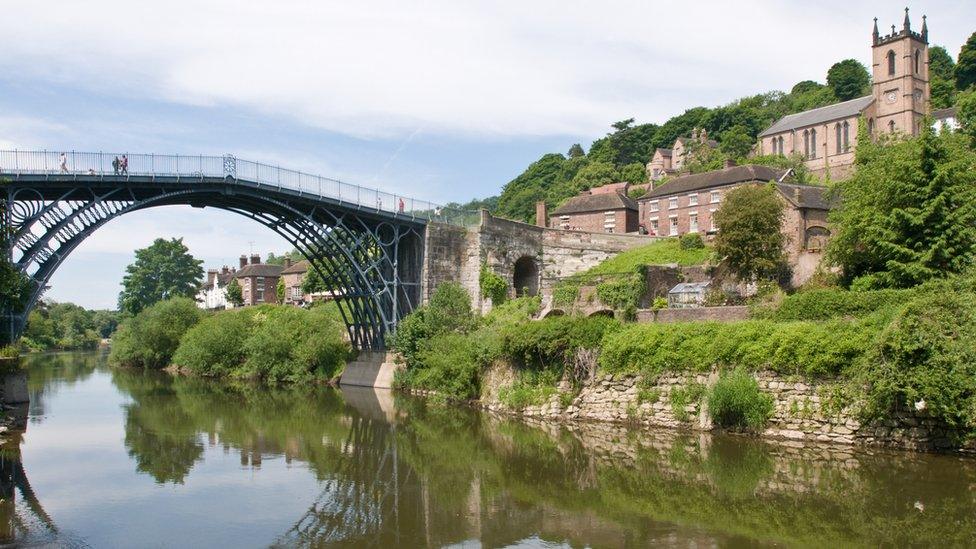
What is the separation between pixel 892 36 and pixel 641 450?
2599 inches

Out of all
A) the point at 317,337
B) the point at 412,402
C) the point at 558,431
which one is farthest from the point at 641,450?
the point at 317,337

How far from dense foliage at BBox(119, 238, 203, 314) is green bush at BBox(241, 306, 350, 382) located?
42.7 meters

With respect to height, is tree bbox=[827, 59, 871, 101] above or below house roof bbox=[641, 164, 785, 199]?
above

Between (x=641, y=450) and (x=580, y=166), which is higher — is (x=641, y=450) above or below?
below

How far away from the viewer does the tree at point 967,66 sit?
89.8 meters

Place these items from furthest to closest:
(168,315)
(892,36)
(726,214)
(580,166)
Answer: (580,166) → (892,36) → (168,315) → (726,214)

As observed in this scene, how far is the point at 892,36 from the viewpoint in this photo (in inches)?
2933

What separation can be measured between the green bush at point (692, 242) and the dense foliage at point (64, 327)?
72085 millimetres

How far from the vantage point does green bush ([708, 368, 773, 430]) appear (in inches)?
1022

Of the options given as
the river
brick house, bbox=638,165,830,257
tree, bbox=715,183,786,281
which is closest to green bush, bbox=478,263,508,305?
brick house, bbox=638,165,830,257

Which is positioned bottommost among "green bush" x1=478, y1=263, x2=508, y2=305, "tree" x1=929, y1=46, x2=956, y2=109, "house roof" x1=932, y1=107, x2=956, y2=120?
"green bush" x1=478, y1=263, x2=508, y2=305

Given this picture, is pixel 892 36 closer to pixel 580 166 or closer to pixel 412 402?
pixel 580 166

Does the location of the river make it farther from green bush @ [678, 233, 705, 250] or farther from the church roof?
the church roof

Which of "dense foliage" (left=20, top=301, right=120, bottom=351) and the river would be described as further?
"dense foliage" (left=20, top=301, right=120, bottom=351)
